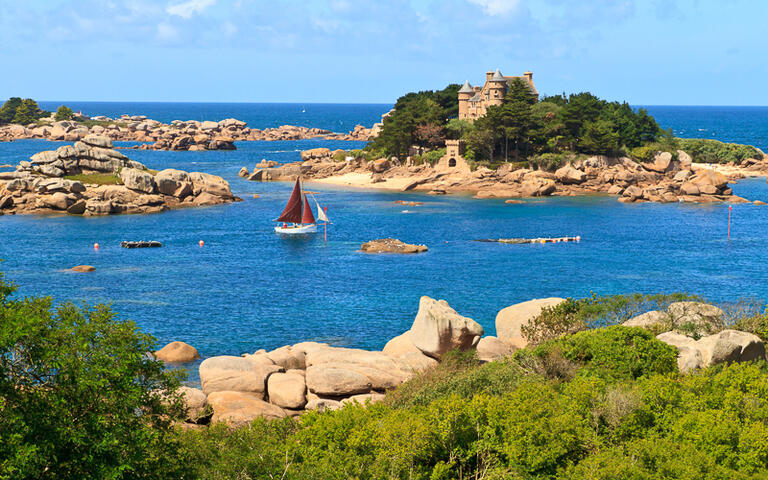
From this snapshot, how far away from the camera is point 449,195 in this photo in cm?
11506

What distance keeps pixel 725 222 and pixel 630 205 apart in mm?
15965

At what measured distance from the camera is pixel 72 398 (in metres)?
16.9

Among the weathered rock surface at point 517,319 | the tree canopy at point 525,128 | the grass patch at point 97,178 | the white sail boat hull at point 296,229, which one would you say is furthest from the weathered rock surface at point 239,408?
the tree canopy at point 525,128

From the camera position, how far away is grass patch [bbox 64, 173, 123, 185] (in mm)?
106625

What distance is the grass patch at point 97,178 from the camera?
106625 millimetres

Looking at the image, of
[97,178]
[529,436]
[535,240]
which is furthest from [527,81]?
[529,436]

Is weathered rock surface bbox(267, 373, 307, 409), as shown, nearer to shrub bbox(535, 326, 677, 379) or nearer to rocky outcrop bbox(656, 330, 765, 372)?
shrub bbox(535, 326, 677, 379)

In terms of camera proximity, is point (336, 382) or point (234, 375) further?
point (234, 375)

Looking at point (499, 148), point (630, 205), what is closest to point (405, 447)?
point (630, 205)

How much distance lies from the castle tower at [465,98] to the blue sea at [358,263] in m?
37.4

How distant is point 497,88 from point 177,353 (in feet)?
329

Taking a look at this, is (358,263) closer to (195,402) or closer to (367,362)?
(367,362)

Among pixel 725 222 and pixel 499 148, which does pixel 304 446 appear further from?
→ pixel 499 148

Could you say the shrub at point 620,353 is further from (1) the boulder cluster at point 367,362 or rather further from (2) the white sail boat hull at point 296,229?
(2) the white sail boat hull at point 296,229
